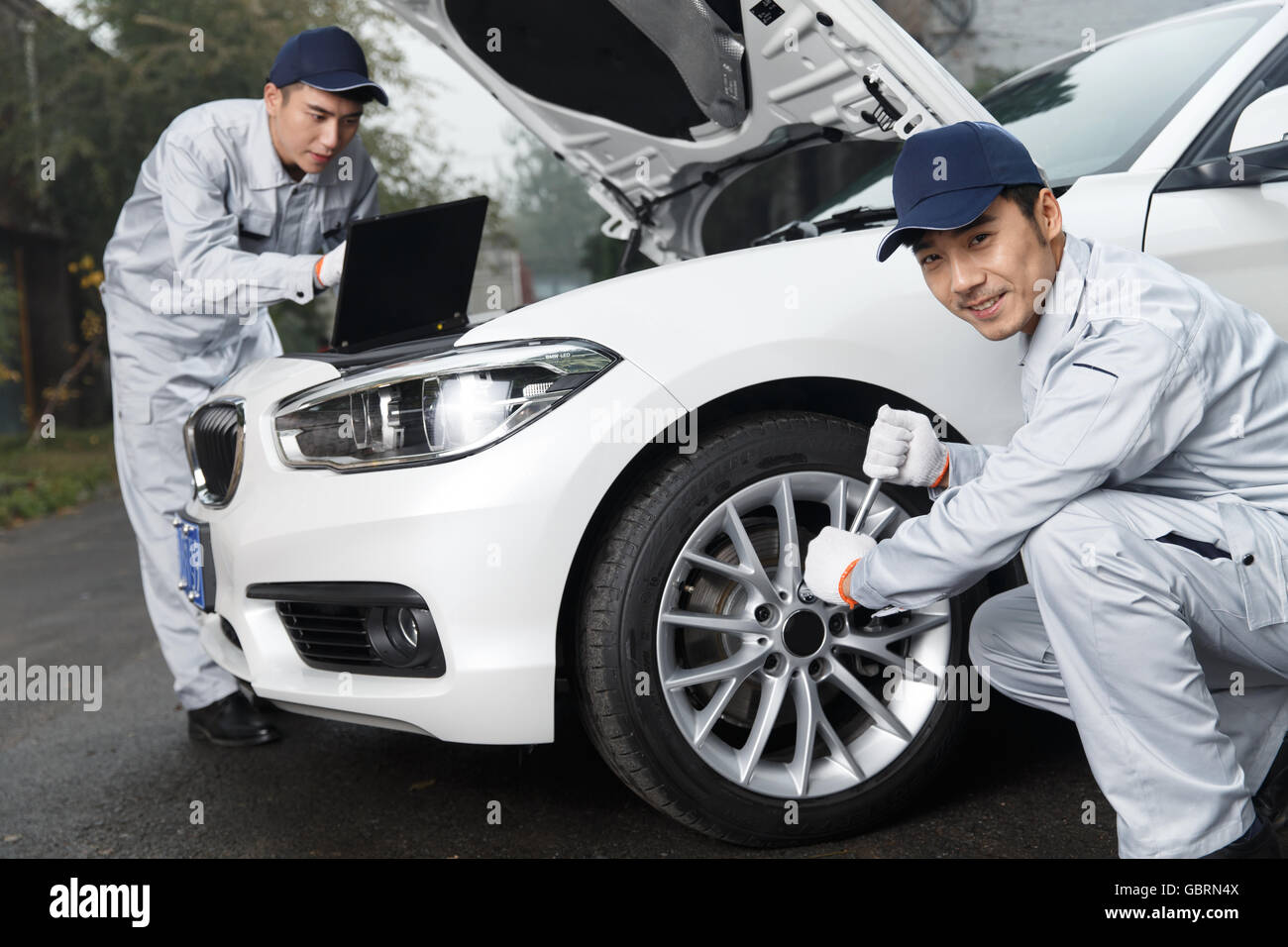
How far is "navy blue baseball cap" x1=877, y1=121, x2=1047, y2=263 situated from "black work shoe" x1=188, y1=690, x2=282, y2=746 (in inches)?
84.3

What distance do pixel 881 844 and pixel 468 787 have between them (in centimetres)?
96

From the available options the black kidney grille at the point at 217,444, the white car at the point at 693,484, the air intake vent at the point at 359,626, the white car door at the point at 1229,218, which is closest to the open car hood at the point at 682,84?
the white car at the point at 693,484

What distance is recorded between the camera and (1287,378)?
2031mm

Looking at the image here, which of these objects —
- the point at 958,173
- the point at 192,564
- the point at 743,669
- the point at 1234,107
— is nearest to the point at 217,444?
the point at 192,564

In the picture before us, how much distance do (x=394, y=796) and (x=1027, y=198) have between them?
183cm

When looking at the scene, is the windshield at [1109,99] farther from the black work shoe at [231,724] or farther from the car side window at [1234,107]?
the black work shoe at [231,724]

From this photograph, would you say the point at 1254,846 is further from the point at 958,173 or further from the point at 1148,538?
the point at 958,173

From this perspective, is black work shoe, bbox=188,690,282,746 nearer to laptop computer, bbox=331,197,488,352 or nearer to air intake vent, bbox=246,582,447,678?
air intake vent, bbox=246,582,447,678

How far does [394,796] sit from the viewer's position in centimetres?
270

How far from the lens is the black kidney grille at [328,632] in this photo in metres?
2.21

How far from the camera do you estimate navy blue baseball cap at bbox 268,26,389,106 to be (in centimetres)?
304
